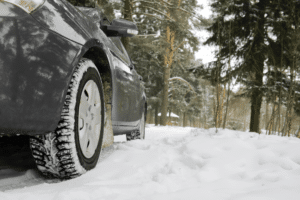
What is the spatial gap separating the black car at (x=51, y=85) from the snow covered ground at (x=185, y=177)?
0.63ft

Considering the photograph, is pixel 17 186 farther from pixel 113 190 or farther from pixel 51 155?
pixel 113 190

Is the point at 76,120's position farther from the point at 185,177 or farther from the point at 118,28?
Result: the point at 118,28

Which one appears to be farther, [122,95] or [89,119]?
[122,95]

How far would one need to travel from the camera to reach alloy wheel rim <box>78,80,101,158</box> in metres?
1.64

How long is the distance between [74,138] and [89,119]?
33 centimetres

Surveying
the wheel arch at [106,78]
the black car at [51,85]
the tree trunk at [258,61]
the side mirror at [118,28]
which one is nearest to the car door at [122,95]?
the wheel arch at [106,78]

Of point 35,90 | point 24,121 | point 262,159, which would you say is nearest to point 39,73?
point 35,90

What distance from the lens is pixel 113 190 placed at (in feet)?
4.17

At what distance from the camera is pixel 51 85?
1306 mm

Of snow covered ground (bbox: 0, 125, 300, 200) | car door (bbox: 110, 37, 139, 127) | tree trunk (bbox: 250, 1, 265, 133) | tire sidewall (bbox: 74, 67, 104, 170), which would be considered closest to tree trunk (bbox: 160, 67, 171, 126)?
tree trunk (bbox: 250, 1, 265, 133)

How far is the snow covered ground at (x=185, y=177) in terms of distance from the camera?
46.1 inches

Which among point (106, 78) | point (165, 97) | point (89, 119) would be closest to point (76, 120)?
point (89, 119)

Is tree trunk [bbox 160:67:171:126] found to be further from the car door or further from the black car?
the black car

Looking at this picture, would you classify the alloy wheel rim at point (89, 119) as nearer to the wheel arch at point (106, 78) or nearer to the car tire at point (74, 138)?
the car tire at point (74, 138)
